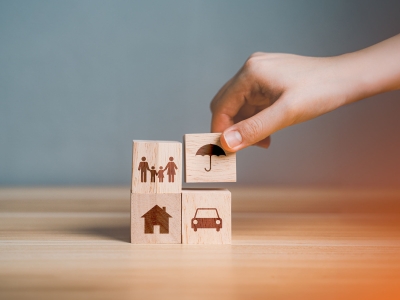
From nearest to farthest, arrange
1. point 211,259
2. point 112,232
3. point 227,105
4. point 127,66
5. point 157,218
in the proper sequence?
point 211,259
point 157,218
point 112,232
point 227,105
point 127,66

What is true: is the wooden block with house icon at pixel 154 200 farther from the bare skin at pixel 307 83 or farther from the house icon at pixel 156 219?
the bare skin at pixel 307 83

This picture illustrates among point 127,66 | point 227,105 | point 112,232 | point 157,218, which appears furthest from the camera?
point 127,66

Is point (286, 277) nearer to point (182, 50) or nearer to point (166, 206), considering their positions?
point (166, 206)

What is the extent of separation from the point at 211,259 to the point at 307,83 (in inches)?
19.1

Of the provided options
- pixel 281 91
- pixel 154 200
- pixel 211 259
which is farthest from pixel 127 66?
pixel 211 259

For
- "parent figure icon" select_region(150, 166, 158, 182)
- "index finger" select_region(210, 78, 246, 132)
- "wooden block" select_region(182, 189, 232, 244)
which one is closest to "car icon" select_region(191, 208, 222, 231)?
"wooden block" select_region(182, 189, 232, 244)

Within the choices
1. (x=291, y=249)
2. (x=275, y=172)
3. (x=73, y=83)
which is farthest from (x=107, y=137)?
(x=291, y=249)

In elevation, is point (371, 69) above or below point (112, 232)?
above

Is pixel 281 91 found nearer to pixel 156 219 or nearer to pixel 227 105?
pixel 227 105

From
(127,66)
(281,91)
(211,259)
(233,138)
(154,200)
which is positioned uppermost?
(127,66)

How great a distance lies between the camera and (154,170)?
955 millimetres

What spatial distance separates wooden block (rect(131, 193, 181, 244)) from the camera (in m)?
0.95

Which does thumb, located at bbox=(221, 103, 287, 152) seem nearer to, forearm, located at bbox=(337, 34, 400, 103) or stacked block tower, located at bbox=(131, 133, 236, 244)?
stacked block tower, located at bbox=(131, 133, 236, 244)

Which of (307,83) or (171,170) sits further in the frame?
(307,83)
